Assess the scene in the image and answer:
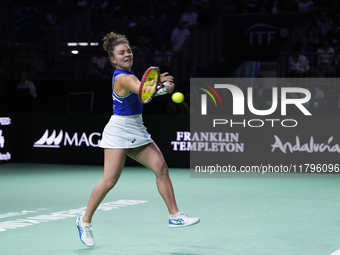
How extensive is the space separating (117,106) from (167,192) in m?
0.95

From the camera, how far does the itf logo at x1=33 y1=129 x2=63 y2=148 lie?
14055 millimetres

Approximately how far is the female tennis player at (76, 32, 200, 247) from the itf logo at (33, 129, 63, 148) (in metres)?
8.81

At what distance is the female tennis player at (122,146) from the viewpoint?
211 inches

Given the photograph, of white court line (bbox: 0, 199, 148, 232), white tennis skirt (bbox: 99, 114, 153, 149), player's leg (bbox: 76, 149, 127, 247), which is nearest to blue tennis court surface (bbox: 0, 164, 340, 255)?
white court line (bbox: 0, 199, 148, 232)

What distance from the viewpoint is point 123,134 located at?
540 centimetres

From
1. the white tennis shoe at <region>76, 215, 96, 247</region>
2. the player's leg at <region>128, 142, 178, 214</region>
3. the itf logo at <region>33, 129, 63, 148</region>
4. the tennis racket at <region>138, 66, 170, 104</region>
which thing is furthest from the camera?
the itf logo at <region>33, 129, 63, 148</region>

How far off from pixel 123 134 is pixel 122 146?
4.5 inches

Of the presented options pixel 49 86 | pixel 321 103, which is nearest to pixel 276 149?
pixel 321 103

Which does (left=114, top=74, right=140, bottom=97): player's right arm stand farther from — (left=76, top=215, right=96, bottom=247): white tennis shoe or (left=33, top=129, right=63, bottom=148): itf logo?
(left=33, top=129, right=63, bottom=148): itf logo

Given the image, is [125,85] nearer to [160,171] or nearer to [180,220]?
[160,171]

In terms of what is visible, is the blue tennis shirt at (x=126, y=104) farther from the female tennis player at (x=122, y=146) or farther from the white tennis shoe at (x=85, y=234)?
the white tennis shoe at (x=85, y=234)

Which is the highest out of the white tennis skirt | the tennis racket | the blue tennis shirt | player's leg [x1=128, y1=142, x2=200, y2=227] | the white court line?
the tennis racket

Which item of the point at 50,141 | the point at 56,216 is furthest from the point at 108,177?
the point at 50,141

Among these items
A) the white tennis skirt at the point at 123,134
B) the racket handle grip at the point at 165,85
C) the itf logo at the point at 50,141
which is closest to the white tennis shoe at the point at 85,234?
the white tennis skirt at the point at 123,134
